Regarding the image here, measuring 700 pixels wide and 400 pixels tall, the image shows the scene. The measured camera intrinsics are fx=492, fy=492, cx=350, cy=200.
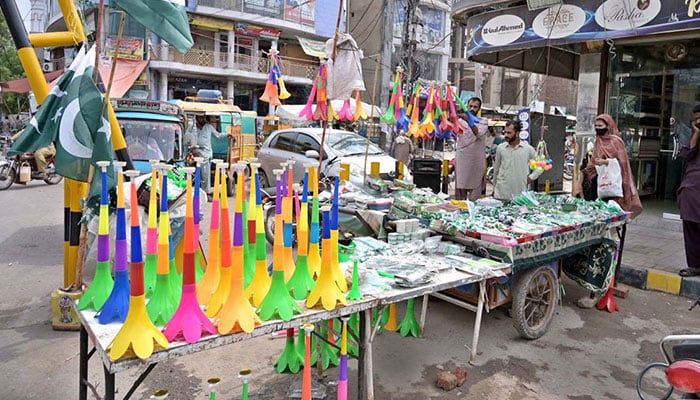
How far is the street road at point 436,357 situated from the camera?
3379 mm

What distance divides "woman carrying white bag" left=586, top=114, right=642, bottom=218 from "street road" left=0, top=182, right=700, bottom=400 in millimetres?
1181

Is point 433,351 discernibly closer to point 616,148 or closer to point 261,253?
point 261,253

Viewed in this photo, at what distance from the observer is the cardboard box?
4242 millimetres

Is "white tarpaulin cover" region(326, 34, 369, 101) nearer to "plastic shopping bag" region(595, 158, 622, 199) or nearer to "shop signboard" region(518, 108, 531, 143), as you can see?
"plastic shopping bag" region(595, 158, 622, 199)

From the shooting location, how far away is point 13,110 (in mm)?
34688

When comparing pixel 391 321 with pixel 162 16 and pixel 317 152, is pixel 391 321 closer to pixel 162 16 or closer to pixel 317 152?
pixel 162 16

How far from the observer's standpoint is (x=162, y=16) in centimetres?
314

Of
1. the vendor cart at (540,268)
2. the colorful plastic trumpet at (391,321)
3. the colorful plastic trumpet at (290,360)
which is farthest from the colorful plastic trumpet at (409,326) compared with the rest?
the colorful plastic trumpet at (290,360)

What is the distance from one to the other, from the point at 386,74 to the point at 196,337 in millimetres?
14268

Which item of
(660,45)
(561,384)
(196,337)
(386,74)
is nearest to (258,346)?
(196,337)

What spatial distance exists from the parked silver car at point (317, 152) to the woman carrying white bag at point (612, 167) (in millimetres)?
4031

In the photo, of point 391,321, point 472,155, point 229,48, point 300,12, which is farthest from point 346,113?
point 300,12

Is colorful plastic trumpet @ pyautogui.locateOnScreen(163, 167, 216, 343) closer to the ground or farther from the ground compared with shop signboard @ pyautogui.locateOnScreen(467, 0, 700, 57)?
closer to the ground

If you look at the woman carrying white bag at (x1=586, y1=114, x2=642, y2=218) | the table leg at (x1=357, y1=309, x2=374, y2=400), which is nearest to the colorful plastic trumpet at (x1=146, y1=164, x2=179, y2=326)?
the table leg at (x1=357, y1=309, x2=374, y2=400)
